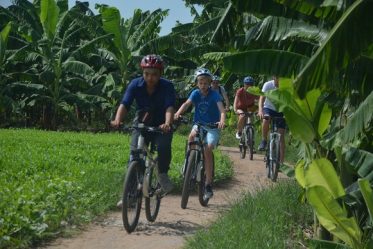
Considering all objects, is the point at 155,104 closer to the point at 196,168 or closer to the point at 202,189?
the point at 196,168

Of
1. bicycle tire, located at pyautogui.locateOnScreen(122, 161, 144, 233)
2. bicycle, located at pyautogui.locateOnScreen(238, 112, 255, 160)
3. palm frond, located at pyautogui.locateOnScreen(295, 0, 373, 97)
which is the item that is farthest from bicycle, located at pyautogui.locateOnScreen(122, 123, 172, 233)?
bicycle, located at pyautogui.locateOnScreen(238, 112, 255, 160)

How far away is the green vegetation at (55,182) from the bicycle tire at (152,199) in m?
0.65

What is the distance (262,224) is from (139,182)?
145 cm

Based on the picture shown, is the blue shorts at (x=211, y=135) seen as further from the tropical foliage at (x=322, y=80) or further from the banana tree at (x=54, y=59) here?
the banana tree at (x=54, y=59)

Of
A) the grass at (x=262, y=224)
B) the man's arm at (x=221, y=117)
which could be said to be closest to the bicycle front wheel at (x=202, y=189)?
the man's arm at (x=221, y=117)

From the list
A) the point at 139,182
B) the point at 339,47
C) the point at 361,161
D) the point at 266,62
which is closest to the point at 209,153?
the point at 139,182

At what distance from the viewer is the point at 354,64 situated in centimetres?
528

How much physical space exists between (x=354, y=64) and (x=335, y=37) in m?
1.23

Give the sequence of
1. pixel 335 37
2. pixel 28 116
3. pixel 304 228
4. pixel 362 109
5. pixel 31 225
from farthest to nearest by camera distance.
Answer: pixel 28 116, pixel 304 228, pixel 31 225, pixel 362 109, pixel 335 37

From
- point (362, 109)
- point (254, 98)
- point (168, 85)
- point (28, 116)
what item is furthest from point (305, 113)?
point (28, 116)

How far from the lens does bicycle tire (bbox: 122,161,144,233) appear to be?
6102 mm

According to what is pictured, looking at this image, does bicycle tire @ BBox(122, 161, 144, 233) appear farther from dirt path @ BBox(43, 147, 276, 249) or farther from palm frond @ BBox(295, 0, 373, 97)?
palm frond @ BBox(295, 0, 373, 97)

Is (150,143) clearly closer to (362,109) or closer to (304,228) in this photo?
(304,228)

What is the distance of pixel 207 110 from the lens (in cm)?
814
